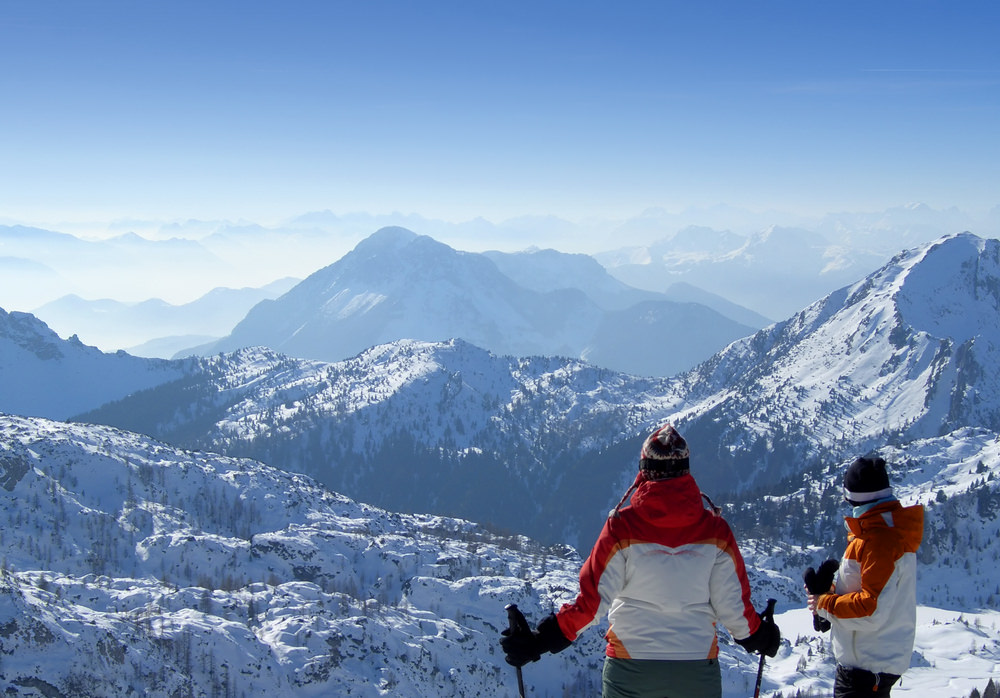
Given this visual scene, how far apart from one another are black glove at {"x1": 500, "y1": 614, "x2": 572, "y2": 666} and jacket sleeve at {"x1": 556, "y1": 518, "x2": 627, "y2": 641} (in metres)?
0.18

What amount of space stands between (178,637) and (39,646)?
16587 mm

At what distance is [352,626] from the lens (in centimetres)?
11081

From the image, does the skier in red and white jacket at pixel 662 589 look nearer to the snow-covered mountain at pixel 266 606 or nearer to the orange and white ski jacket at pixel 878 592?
the orange and white ski jacket at pixel 878 592

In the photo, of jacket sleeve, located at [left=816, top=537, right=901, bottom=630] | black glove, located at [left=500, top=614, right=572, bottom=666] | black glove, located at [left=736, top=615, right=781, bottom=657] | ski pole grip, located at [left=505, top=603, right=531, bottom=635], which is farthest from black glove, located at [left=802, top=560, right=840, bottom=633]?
ski pole grip, located at [left=505, top=603, right=531, bottom=635]

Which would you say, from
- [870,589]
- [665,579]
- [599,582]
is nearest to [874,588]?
[870,589]

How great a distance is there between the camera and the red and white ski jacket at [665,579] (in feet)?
36.7

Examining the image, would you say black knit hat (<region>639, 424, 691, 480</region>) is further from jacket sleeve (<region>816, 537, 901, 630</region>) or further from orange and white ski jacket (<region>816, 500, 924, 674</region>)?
jacket sleeve (<region>816, 537, 901, 630</region>)

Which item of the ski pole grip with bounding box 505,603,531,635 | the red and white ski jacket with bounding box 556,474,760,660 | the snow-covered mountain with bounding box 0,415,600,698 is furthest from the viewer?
the snow-covered mountain with bounding box 0,415,600,698

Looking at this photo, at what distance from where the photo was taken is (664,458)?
11.3m

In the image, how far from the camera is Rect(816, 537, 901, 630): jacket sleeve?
12.5 metres

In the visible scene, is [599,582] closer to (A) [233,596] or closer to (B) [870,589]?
(B) [870,589]

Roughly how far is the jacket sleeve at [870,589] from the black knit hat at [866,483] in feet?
2.52

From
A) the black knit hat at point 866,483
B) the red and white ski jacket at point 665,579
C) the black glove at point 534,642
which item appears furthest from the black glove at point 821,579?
the black glove at point 534,642

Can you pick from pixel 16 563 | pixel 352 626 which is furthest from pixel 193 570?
→ pixel 352 626
